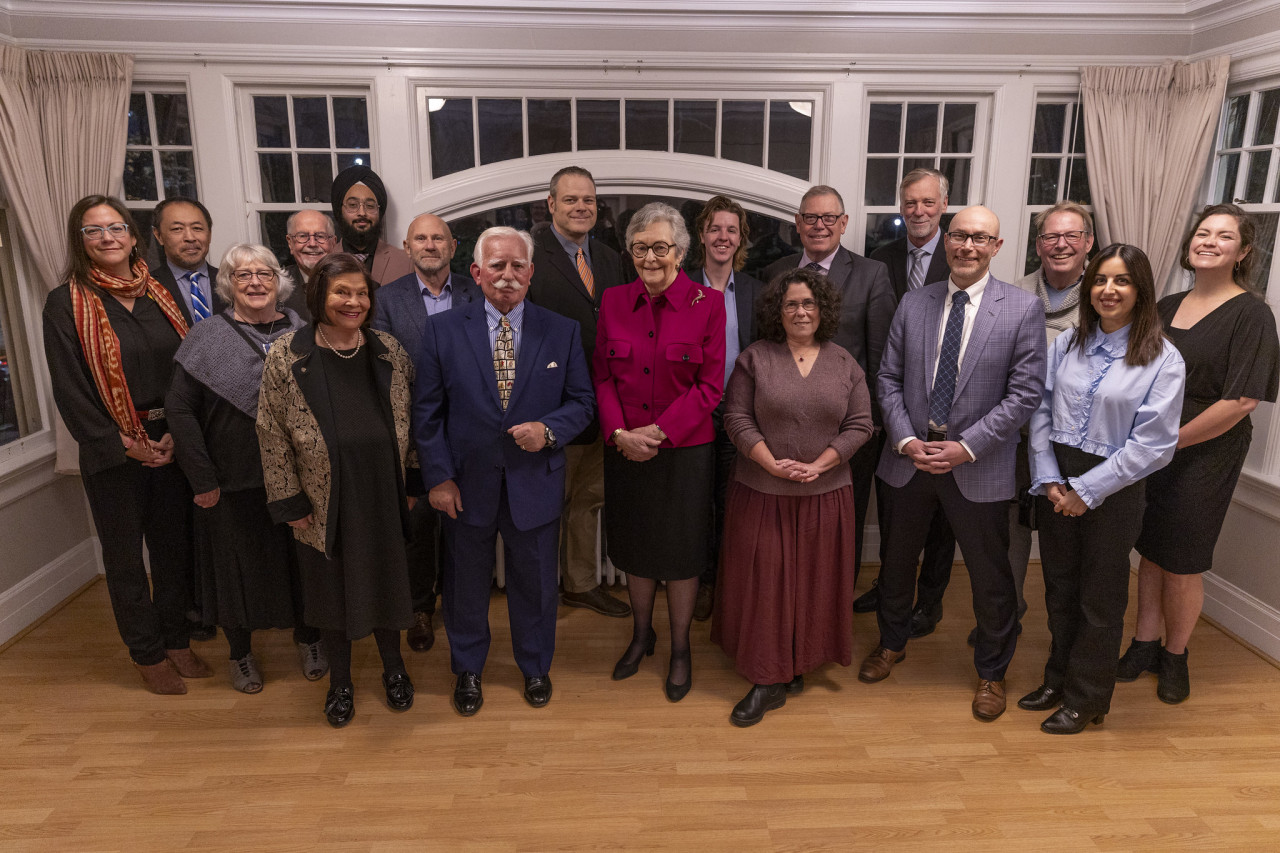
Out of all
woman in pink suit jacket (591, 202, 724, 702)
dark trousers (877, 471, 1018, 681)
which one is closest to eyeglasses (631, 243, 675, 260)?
woman in pink suit jacket (591, 202, 724, 702)

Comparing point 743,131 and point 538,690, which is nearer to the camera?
point 538,690

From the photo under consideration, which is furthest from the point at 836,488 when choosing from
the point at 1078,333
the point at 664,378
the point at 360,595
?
the point at 360,595

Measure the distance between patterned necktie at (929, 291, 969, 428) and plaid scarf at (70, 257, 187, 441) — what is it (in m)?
2.75

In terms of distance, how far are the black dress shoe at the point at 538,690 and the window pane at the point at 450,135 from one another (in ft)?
8.24

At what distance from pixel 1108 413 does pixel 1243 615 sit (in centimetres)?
177

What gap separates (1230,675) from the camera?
124 inches

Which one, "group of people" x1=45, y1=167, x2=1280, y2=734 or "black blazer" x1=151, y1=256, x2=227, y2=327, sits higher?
"black blazer" x1=151, y1=256, x2=227, y2=327

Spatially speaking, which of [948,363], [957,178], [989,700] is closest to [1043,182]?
[957,178]

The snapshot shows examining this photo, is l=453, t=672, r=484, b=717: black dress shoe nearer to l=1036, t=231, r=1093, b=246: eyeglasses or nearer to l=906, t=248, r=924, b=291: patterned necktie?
l=906, t=248, r=924, b=291: patterned necktie

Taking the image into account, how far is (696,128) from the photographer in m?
3.91

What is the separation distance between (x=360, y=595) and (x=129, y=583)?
100 centimetres

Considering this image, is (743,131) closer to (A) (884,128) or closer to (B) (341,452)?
(A) (884,128)

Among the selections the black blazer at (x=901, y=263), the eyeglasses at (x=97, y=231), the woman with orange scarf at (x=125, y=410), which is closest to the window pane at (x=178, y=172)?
the woman with orange scarf at (x=125, y=410)

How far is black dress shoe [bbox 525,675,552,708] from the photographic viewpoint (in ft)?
9.50
